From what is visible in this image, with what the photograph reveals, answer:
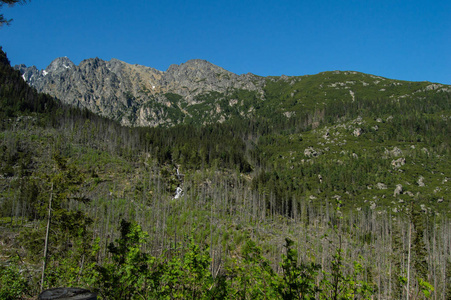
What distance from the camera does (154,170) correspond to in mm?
136625

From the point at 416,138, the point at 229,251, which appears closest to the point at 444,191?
the point at 416,138

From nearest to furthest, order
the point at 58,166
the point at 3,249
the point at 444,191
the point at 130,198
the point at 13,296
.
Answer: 1. the point at 13,296
2. the point at 58,166
3. the point at 3,249
4. the point at 130,198
5. the point at 444,191

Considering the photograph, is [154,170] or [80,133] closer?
[154,170]

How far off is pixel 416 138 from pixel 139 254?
22968cm

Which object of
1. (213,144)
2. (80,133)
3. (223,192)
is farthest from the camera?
(213,144)

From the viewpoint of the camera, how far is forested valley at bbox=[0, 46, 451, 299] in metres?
9.69

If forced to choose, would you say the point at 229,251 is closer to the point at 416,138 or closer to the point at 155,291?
the point at 155,291

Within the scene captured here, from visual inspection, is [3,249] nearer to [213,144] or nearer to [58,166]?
[58,166]

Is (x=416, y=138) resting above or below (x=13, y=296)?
above

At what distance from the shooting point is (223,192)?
126 meters

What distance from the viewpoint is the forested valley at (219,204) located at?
9688 mm

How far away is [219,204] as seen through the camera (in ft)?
366

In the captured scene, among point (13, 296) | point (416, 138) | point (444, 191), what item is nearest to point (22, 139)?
point (13, 296)

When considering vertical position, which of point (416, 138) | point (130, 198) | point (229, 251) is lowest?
point (229, 251)
